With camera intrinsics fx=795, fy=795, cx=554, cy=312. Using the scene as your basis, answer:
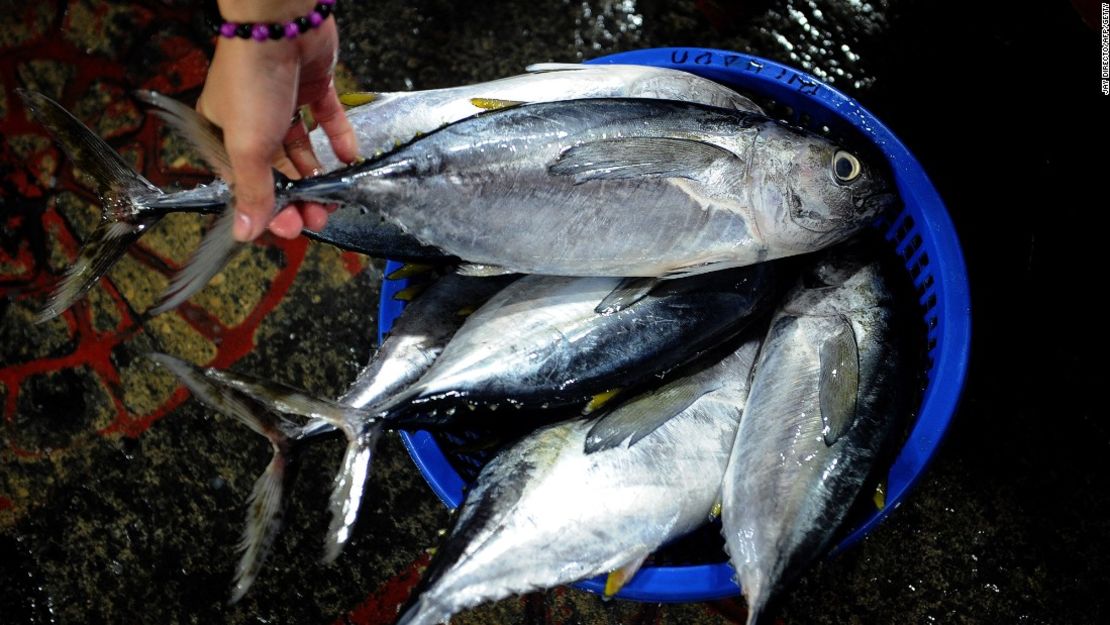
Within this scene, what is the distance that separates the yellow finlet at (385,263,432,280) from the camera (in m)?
2.13

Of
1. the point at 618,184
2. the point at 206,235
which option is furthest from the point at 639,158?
the point at 206,235

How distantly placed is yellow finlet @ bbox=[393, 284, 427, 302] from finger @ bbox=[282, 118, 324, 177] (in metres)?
0.39

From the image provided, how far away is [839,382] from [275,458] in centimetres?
127

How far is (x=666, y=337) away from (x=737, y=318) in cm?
19

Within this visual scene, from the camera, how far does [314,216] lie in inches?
72.9

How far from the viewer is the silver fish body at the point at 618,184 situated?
1.72 metres

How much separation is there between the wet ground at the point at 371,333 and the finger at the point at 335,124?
755mm

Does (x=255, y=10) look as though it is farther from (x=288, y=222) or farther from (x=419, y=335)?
(x=419, y=335)

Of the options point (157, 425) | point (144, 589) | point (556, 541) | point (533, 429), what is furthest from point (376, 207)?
point (144, 589)

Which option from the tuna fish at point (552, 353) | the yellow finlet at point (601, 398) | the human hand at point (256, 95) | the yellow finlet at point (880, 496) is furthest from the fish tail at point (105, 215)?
the yellow finlet at point (880, 496)

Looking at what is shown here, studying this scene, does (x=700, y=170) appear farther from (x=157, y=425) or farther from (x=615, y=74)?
(x=157, y=425)

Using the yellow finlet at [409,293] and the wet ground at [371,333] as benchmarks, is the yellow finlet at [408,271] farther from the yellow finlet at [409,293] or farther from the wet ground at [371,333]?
the wet ground at [371,333]

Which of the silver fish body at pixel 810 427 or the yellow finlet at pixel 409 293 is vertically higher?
the yellow finlet at pixel 409 293

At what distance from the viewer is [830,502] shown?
1740 millimetres
